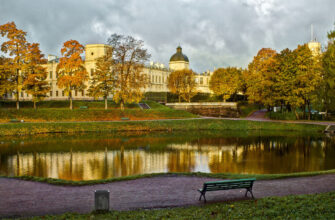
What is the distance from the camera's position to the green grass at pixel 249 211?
830cm

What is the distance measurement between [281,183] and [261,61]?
4828cm

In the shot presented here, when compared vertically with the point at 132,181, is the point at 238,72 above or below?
above

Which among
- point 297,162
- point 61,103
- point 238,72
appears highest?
point 238,72

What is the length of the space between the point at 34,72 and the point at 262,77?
113 feet

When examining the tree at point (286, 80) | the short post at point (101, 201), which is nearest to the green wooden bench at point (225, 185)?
the short post at point (101, 201)

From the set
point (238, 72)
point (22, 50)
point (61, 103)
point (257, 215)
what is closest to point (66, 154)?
point (257, 215)

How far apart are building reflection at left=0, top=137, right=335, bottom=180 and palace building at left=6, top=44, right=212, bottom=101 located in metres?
40.7

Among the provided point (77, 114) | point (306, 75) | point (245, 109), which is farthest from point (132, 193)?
point (245, 109)

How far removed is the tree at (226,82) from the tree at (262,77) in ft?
21.5

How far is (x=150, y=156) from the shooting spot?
22141 millimetres

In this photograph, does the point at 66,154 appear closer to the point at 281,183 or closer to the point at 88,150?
the point at 88,150

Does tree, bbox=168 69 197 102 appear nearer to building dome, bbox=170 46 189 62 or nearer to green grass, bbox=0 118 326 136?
green grass, bbox=0 118 326 136

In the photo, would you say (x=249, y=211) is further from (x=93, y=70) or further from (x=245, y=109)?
(x=93, y=70)

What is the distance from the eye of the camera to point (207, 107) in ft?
204
